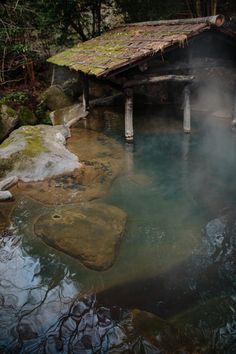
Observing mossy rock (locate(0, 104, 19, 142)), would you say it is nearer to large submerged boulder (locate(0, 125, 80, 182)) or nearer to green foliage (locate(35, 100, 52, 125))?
A: green foliage (locate(35, 100, 52, 125))

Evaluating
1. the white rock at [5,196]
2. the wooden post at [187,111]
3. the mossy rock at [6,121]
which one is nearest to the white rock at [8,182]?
the white rock at [5,196]

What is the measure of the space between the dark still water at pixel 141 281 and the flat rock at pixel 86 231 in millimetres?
139

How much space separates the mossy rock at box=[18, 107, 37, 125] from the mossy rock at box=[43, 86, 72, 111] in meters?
1.11

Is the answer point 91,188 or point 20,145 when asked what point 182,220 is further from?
point 20,145

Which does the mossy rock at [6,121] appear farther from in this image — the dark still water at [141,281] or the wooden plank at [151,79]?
the dark still water at [141,281]

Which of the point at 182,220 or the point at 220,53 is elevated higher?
the point at 220,53

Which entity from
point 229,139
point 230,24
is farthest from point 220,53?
point 230,24

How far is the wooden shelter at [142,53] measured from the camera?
789cm

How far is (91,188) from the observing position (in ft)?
23.7

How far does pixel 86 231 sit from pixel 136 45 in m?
5.37

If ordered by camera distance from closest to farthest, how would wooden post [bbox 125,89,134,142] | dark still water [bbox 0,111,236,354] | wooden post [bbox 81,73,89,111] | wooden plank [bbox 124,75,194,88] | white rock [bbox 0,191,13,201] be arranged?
dark still water [bbox 0,111,236,354] < white rock [bbox 0,191,13,201] < wooden plank [bbox 124,75,194,88] < wooden post [bbox 125,89,134,142] < wooden post [bbox 81,73,89,111]

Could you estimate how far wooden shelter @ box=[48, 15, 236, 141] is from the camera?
7895mm

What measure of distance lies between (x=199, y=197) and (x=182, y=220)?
1.00 m

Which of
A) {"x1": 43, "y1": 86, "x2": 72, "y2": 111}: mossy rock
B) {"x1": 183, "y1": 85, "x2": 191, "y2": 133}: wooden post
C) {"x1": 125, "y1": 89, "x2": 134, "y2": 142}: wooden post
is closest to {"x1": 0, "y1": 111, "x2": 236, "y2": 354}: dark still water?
{"x1": 125, "y1": 89, "x2": 134, "y2": 142}: wooden post
